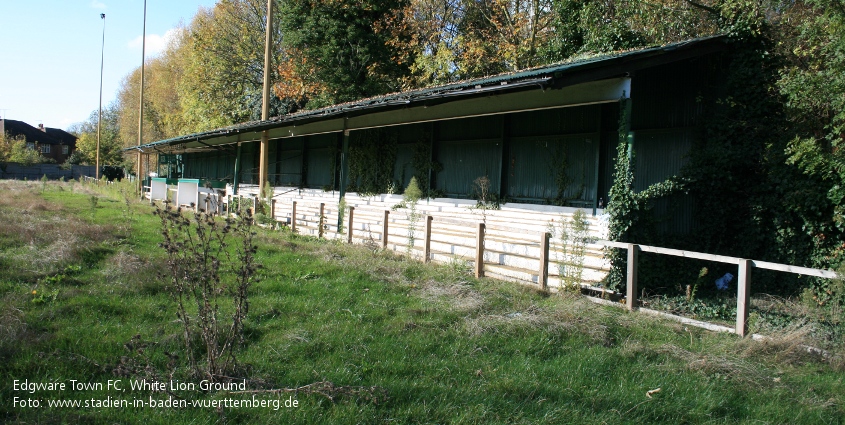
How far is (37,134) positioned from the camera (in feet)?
285

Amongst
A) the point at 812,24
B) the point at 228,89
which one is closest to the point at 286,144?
the point at 228,89

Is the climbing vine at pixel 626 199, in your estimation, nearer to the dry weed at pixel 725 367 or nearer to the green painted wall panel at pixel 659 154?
the green painted wall panel at pixel 659 154

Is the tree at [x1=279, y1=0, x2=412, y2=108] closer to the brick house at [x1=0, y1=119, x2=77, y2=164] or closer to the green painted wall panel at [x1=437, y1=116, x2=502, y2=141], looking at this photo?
the green painted wall panel at [x1=437, y1=116, x2=502, y2=141]

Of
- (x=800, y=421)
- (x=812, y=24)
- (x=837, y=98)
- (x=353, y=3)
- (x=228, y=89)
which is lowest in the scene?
(x=800, y=421)

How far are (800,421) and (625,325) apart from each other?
2223 mm

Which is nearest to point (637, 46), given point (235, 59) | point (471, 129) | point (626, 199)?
point (471, 129)

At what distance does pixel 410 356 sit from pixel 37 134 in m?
103

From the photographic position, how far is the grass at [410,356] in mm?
3711

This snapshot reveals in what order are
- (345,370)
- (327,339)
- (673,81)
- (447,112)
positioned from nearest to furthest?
(345,370)
(327,339)
(673,81)
(447,112)

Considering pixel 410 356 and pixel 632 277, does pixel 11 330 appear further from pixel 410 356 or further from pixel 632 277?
pixel 632 277

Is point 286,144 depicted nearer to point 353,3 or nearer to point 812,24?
point 353,3

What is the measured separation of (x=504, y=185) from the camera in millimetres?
13016

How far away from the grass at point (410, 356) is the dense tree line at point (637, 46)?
3.56 meters

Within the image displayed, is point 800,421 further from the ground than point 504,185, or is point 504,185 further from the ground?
point 504,185
